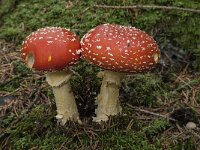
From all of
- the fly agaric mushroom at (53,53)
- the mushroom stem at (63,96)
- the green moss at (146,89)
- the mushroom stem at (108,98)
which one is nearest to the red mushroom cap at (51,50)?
the fly agaric mushroom at (53,53)

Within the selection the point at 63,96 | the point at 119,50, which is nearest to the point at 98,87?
the point at 63,96

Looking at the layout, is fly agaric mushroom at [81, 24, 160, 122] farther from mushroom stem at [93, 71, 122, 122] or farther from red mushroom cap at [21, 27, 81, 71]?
mushroom stem at [93, 71, 122, 122]

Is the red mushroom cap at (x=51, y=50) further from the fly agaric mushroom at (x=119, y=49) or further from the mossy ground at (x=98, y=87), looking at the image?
the mossy ground at (x=98, y=87)

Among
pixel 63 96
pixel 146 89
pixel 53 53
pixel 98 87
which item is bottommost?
pixel 146 89

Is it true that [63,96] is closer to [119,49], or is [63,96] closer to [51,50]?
[51,50]

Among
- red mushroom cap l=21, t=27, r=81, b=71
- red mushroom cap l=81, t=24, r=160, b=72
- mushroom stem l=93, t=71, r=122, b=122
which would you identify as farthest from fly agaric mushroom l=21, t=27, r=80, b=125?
mushroom stem l=93, t=71, r=122, b=122
